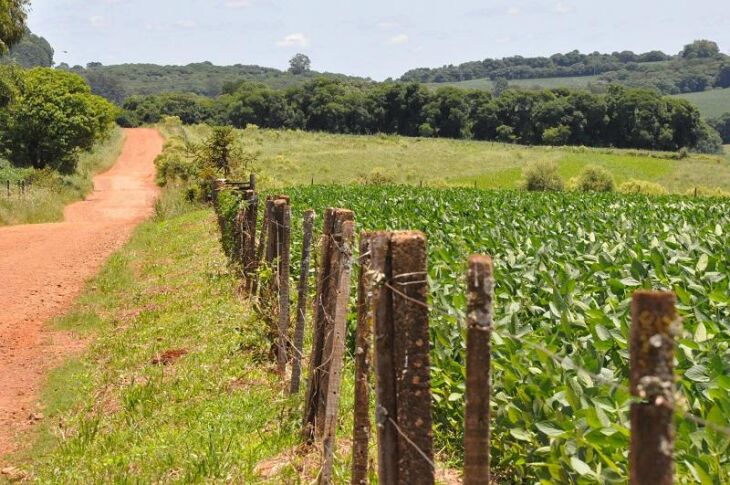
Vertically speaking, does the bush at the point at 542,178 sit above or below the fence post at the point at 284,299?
below

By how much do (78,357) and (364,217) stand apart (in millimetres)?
5477

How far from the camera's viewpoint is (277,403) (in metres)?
6.88

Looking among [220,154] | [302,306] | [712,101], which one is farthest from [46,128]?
[712,101]

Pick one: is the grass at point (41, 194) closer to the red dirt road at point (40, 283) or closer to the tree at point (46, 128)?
the red dirt road at point (40, 283)

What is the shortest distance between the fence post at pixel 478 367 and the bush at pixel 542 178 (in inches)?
1653

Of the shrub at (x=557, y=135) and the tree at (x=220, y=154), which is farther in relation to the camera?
the shrub at (x=557, y=135)

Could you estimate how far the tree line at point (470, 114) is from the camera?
9219 cm

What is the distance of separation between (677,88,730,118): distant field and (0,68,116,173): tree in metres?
130

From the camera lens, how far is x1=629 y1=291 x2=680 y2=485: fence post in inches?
70.3

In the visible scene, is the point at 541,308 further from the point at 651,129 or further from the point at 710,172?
the point at 651,129

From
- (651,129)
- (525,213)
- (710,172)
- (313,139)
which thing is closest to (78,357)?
(525,213)

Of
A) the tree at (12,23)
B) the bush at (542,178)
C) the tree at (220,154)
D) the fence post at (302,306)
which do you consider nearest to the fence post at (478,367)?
the fence post at (302,306)

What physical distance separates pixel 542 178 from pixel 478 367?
42743 mm

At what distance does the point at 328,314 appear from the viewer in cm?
579
